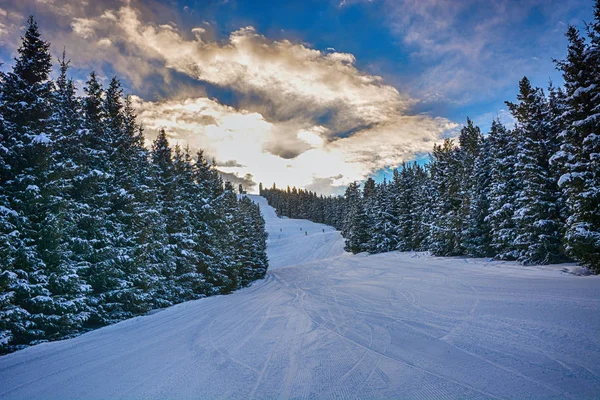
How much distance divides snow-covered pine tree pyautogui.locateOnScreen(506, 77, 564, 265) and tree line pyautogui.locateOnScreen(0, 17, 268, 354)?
21142 millimetres

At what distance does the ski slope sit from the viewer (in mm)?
4199

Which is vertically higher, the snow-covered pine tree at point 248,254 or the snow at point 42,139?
the snow at point 42,139

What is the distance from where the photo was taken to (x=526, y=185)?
18.8 m

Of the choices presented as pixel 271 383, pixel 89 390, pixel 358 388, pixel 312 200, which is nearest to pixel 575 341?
pixel 358 388

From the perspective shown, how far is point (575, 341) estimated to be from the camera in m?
5.14

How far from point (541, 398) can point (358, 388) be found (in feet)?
7.72

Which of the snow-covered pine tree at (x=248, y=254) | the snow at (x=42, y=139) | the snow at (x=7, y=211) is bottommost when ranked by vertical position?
the snow-covered pine tree at (x=248, y=254)

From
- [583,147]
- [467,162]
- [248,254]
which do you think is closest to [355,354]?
[583,147]

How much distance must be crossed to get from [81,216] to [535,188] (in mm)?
24200

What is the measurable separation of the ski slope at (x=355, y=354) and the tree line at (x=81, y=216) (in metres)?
2.01

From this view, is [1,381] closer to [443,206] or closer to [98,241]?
[98,241]

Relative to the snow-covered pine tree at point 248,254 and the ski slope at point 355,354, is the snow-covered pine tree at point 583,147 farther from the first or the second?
the snow-covered pine tree at point 248,254

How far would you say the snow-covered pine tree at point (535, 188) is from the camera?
15867 millimetres

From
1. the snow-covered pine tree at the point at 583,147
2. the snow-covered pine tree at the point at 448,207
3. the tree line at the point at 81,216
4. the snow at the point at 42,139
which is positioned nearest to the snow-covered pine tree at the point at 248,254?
the tree line at the point at 81,216
